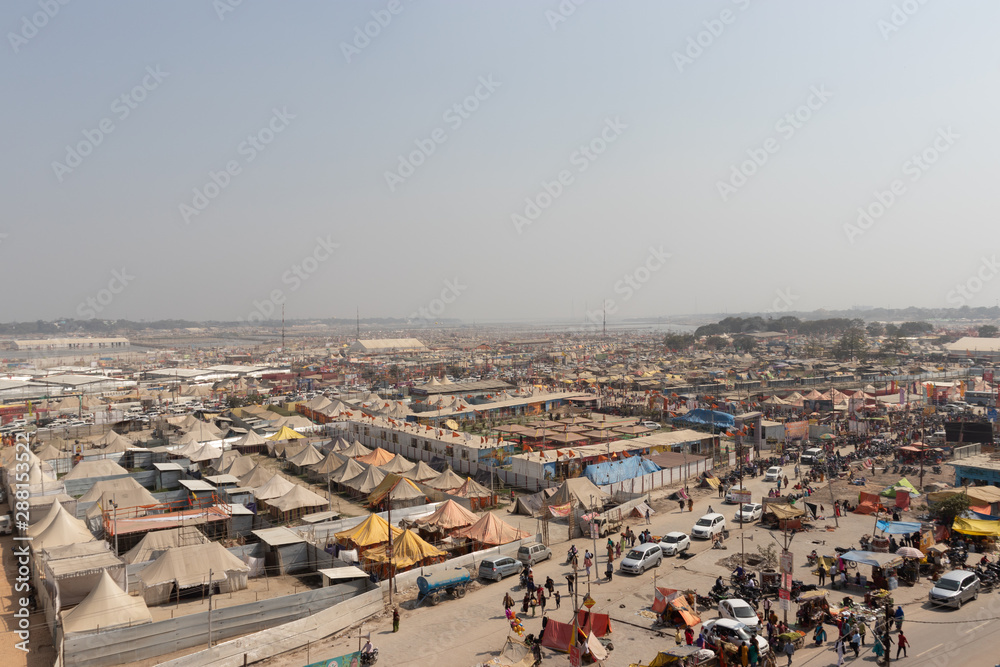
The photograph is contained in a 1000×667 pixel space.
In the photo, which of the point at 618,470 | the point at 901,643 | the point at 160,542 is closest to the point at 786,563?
the point at 901,643

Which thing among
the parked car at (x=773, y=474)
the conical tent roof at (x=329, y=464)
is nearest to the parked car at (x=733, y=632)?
the parked car at (x=773, y=474)

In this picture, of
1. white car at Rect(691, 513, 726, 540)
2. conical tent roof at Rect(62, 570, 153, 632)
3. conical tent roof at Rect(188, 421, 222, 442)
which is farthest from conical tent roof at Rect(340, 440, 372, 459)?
conical tent roof at Rect(62, 570, 153, 632)

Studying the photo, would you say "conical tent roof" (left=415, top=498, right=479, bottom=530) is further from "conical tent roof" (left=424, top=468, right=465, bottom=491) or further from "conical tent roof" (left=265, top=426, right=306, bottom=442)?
"conical tent roof" (left=265, top=426, right=306, bottom=442)

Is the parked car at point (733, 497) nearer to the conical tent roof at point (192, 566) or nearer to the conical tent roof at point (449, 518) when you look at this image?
the conical tent roof at point (449, 518)

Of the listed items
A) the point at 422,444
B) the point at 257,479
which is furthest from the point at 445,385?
the point at 257,479

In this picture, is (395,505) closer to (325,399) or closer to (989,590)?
(989,590)

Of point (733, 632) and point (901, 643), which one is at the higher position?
point (733, 632)

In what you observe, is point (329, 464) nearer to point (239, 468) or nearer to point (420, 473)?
point (239, 468)
